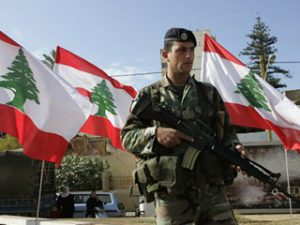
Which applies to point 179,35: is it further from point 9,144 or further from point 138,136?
point 9,144

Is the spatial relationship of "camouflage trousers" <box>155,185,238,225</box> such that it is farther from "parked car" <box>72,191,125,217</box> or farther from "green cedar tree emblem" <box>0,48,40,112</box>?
"parked car" <box>72,191,125,217</box>

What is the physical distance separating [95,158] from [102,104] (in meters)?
19.5

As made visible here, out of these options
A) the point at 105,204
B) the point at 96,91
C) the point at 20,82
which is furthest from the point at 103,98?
the point at 105,204

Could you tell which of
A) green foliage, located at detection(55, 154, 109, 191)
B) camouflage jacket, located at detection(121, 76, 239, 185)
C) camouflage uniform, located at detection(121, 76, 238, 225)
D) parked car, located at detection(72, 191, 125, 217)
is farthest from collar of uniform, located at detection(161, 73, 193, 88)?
green foliage, located at detection(55, 154, 109, 191)

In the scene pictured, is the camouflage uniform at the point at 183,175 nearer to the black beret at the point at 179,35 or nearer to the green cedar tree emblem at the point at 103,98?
the black beret at the point at 179,35

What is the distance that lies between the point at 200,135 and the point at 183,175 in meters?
0.25

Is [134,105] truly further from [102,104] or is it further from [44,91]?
[102,104]

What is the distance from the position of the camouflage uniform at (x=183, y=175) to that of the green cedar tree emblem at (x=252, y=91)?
6929 millimetres

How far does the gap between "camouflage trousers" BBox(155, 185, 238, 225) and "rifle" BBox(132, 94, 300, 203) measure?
0.74ft

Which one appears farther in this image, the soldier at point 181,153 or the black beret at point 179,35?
the black beret at point 179,35

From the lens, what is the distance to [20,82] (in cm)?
732

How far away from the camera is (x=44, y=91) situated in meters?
7.45

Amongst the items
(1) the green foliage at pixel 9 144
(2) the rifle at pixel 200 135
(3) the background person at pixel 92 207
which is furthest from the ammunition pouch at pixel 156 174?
(1) the green foliage at pixel 9 144

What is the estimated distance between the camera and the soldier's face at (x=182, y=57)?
2979mm
